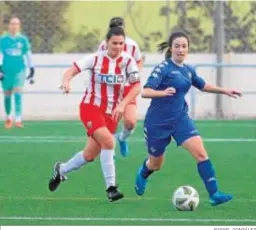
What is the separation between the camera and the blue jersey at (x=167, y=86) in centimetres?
1067

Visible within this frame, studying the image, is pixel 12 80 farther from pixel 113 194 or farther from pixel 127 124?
pixel 113 194

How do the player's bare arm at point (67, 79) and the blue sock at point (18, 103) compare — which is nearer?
the player's bare arm at point (67, 79)

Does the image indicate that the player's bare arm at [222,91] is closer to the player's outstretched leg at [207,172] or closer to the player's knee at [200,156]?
the player's outstretched leg at [207,172]

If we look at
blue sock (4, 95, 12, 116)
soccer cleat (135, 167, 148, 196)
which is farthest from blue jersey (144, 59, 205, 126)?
blue sock (4, 95, 12, 116)

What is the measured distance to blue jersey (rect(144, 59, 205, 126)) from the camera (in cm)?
1067

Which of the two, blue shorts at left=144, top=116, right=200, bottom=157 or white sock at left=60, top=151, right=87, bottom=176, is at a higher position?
blue shorts at left=144, top=116, right=200, bottom=157

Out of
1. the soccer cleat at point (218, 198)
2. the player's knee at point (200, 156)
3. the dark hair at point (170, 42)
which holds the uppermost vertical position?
the dark hair at point (170, 42)

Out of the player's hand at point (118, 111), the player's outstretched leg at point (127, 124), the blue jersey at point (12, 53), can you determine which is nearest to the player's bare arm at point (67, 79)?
the player's hand at point (118, 111)

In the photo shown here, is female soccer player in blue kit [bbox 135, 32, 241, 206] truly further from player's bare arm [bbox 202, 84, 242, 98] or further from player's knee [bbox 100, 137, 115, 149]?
player's knee [bbox 100, 137, 115, 149]

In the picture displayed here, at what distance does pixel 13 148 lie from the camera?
16359 mm

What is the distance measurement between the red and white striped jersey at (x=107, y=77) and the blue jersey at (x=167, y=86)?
489mm

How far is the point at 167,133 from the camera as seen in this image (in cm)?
1079

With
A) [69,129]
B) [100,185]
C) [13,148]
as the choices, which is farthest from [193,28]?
[100,185]

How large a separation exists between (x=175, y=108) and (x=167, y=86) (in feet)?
0.76
